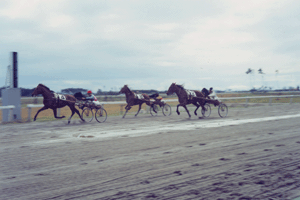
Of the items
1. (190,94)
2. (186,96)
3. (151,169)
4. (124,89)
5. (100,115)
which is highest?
(124,89)

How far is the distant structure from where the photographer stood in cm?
1460

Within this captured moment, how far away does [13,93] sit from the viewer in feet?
48.3

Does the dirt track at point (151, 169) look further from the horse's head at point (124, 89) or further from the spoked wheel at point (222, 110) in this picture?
the horse's head at point (124, 89)

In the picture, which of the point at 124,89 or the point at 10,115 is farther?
the point at 124,89

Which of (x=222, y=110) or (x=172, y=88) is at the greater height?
(x=172, y=88)

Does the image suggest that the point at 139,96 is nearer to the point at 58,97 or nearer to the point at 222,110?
the point at 222,110

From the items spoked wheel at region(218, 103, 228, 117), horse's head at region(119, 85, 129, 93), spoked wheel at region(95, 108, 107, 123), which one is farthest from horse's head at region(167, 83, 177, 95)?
spoked wheel at region(95, 108, 107, 123)

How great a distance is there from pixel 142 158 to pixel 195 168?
1.20m

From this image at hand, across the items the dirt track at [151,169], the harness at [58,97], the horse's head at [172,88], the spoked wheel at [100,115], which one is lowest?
the dirt track at [151,169]

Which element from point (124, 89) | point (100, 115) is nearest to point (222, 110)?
point (124, 89)

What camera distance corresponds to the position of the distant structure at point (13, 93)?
14602 millimetres

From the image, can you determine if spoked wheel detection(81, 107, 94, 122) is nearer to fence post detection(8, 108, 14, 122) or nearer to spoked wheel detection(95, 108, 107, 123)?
spoked wheel detection(95, 108, 107, 123)

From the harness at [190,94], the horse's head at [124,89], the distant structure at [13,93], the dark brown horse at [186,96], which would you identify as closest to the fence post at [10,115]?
the distant structure at [13,93]

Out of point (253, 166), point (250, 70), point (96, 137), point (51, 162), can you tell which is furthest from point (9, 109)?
point (250, 70)
